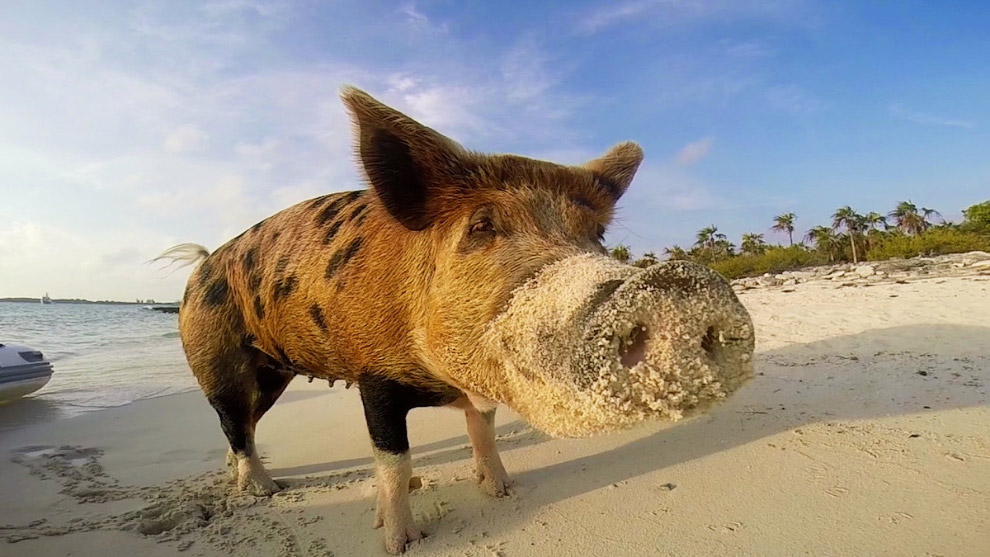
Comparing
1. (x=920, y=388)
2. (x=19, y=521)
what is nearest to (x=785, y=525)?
(x=920, y=388)

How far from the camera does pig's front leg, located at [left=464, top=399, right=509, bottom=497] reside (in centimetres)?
335

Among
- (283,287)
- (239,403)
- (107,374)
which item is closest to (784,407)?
(283,287)

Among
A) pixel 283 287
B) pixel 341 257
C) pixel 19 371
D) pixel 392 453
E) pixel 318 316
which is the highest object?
pixel 341 257

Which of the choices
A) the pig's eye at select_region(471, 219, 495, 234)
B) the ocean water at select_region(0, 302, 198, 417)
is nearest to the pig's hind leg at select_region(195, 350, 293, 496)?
the pig's eye at select_region(471, 219, 495, 234)

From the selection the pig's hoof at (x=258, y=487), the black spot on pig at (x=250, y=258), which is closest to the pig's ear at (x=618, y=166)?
the black spot on pig at (x=250, y=258)

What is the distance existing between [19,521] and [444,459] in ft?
9.04

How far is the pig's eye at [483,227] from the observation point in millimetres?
2229

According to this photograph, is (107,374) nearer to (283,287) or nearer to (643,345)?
(283,287)

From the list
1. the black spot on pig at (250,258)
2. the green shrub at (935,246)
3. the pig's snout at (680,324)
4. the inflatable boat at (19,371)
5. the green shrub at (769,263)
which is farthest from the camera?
the green shrub at (769,263)

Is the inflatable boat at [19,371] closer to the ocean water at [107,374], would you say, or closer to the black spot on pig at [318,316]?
the ocean water at [107,374]

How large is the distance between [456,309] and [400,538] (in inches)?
55.2

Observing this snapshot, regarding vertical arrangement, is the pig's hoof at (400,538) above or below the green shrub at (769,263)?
below

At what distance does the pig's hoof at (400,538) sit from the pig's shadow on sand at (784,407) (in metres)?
0.68

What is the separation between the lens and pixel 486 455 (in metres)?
3.40
